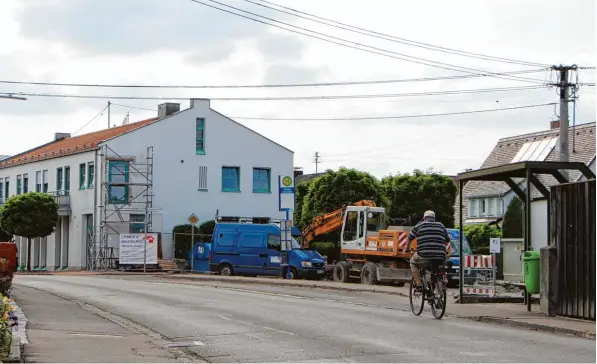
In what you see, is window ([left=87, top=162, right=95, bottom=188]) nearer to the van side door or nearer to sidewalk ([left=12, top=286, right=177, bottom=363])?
the van side door

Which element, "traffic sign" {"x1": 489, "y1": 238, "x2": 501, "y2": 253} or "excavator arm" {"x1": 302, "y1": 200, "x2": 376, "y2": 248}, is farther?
"excavator arm" {"x1": 302, "y1": 200, "x2": 376, "y2": 248}

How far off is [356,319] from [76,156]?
151ft

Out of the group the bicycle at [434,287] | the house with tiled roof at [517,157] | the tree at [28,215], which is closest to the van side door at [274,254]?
the house with tiled roof at [517,157]

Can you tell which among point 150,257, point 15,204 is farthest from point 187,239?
point 15,204

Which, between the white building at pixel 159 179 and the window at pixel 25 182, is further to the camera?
the window at pixel 25 182

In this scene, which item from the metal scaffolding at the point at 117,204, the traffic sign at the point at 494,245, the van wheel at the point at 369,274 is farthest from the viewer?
the metal scaffolding at the point at 117,204

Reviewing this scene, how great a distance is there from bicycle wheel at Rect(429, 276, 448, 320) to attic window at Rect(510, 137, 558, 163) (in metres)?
43.8

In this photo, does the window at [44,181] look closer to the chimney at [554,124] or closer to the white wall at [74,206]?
the white wall at [74,206]

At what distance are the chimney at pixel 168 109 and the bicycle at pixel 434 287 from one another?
4539 centimetres

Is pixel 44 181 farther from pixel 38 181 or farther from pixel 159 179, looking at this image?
pixel 159 179

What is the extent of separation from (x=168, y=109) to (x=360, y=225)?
94.8 feet

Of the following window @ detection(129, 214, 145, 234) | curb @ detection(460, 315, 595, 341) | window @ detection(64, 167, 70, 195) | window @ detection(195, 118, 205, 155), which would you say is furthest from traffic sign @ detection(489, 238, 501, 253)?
window @ detection(64, 167, 70, 195)

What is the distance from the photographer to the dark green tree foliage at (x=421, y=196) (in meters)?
61.2

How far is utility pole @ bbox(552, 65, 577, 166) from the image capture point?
31.9 meters
